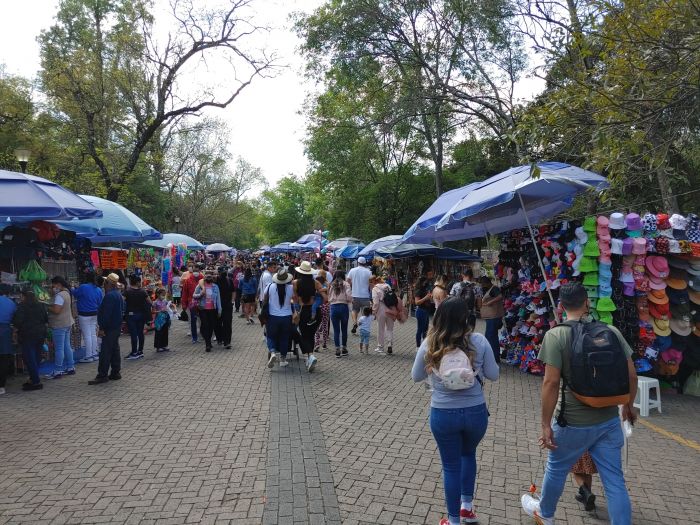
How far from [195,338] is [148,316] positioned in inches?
98.9

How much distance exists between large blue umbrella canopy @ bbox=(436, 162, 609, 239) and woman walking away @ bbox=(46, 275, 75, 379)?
246 inches

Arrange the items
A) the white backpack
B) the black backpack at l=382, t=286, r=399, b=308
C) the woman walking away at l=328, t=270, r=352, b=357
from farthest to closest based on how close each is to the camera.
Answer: the black backpack at l=382, t=286, r=399, b=308 → the woman walking away at l=328, t=270, r=352, b=357 → the white backpack

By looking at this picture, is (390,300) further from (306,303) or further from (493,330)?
(493,330)

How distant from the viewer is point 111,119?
2109 centimetres

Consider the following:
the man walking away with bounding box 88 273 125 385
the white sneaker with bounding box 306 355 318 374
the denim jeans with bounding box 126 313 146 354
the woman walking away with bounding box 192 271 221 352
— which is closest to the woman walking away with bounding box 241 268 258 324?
the woman walking away with bounding box 192 271 221 352

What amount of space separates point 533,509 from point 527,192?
510 centimetres

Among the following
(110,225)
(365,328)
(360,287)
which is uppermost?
(110,225)

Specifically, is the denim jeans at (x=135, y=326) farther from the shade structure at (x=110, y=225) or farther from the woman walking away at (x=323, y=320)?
the woman walking away at (x=323, y=320)

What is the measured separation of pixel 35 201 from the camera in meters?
6.96

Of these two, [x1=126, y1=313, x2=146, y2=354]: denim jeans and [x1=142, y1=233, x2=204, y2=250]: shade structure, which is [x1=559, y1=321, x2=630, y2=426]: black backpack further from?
[x1=142, y1=233, x2=204, y2=250]: shade structure

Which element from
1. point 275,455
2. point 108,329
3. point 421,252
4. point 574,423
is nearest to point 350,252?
point 421,252

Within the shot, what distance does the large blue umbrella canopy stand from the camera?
275 inches

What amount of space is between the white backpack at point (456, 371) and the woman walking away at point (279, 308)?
547 cm

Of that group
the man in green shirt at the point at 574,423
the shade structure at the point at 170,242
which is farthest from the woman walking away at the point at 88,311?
the shade structure at the point at 170,242
